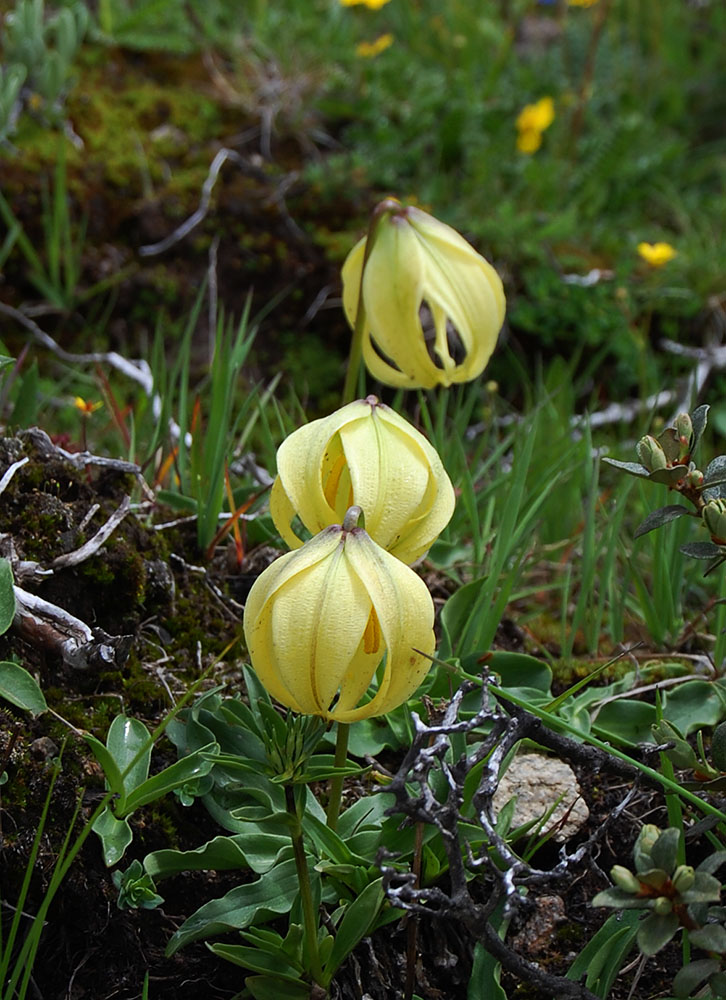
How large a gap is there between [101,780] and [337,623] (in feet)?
1.99

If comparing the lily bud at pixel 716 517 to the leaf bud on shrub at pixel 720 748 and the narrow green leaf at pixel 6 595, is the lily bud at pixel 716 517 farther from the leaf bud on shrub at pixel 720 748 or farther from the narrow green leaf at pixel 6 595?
the narrow green leaf at pixel 6 595

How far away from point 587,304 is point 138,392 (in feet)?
5.74

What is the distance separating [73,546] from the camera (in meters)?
1.89

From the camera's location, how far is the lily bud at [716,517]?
1427 mm

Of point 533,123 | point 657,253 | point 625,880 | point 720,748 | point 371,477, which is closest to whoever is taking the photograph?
point 625,880

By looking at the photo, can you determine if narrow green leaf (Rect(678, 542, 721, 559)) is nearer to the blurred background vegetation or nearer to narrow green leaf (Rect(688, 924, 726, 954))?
narrow green leaf (Rect(688, 924, 726, 954))

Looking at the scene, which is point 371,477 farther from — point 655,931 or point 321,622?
point 655,931

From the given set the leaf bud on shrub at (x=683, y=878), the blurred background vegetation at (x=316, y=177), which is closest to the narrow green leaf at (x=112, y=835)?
the leaf bud on shrub at (x=683, y=878)

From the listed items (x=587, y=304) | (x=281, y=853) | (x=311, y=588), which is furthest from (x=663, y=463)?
(x=587, y=304)

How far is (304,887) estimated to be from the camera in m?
1.35

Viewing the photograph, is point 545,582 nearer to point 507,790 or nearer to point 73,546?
point 507,790

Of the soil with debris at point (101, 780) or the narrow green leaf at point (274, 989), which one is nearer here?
the narrow green leaf at point (274, 989)

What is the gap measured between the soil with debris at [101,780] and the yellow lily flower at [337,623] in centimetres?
35

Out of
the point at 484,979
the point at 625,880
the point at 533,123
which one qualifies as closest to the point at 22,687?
the point at 484,979
